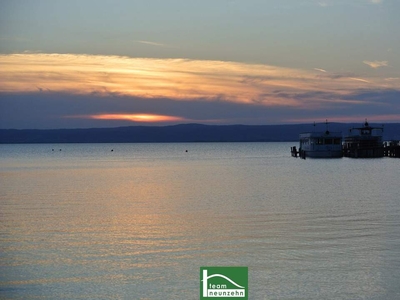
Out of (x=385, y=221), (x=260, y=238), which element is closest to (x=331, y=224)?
(x=385, y=221)

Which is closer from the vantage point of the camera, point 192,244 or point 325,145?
point 192,244

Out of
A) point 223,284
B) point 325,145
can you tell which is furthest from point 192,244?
point 325,145

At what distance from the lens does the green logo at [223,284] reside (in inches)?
725

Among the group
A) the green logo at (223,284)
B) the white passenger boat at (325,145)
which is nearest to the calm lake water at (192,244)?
the green logo at (223,284)

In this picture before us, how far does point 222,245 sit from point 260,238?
6.37 ft

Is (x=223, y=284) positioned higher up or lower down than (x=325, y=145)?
lower down

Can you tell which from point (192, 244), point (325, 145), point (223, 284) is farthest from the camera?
point (325, 145)

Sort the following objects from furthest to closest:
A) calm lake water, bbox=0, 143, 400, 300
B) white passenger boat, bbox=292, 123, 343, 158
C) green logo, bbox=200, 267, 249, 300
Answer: white passenger boat, bbox=292, 123, 343, 158 → calm lake water, bbox=0, 143, 400, 300 → green logo, bbox=200, 267, 249, 300

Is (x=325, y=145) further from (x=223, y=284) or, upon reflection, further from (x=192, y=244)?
(x=223, y=284)

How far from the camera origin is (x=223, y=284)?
759 inches

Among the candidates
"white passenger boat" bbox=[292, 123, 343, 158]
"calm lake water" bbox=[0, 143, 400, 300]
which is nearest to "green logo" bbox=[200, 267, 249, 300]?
"calm lake water" bbox=[0, 143, 400, 300]

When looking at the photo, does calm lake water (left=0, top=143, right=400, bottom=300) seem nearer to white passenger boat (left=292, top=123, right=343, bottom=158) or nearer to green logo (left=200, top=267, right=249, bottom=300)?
green logo (left=200, top=267, right=249, bottom=300)

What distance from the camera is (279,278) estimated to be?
2059cm

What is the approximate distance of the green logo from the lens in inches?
725
